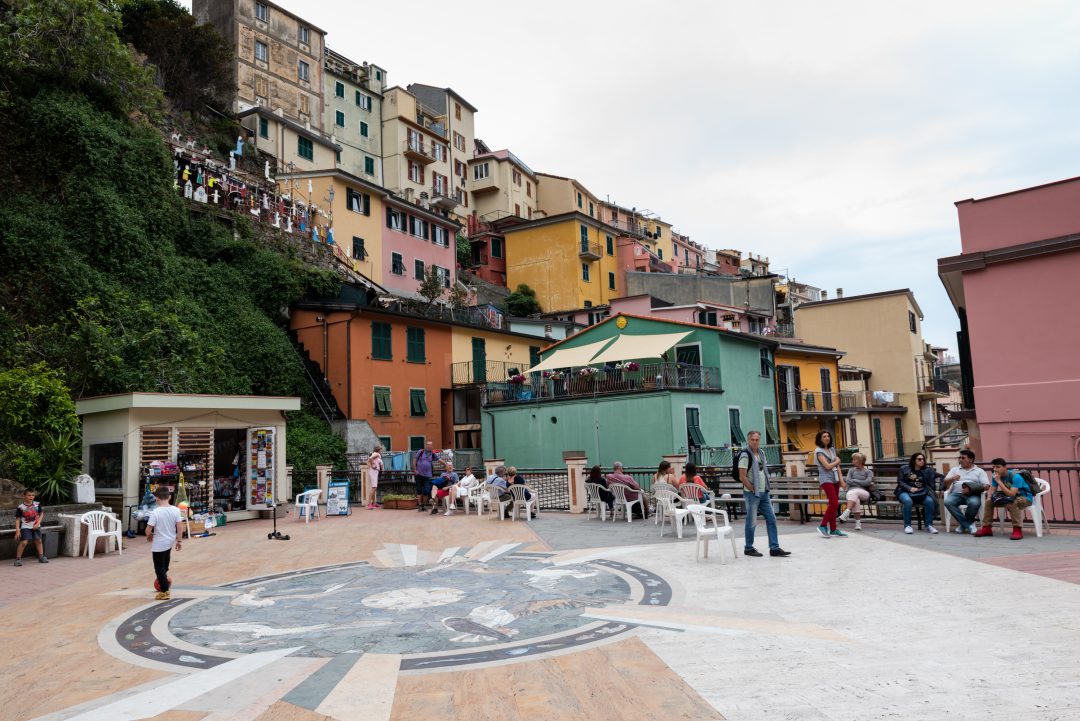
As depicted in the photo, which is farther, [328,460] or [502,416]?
[502,416]

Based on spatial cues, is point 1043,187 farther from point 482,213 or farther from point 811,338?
point 482,213

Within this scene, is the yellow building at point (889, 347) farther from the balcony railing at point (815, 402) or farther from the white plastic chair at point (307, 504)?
the white plastic chair at point (307, 504)

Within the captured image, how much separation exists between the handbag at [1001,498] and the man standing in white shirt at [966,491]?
0.24m

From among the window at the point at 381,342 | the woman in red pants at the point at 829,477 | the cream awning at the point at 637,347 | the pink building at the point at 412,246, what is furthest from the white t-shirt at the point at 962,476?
the pink building at the point at 412,246

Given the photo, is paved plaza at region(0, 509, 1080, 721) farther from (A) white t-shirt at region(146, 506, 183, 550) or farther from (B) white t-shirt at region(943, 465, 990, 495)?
(B) white t-shirt at region(943, 465, 990, 495)

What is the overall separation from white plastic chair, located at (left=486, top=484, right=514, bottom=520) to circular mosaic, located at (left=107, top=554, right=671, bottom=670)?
218 inches

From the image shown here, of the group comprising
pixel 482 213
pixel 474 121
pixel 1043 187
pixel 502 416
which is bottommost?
pixel 502 416

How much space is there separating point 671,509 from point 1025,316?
955cm

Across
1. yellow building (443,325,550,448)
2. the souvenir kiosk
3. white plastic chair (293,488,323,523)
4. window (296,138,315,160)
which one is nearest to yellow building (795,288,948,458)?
yellow building (443,325,550,448)

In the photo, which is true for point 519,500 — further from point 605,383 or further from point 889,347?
point 889,347

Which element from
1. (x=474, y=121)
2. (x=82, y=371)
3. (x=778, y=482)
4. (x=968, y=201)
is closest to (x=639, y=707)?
(x=778, y=482)

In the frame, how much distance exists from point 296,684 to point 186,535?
437 inches

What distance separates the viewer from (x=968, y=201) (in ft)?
51.1

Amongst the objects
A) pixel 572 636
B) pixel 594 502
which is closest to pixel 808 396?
pixel 594 502
